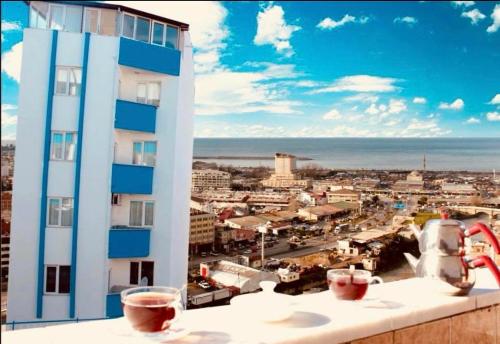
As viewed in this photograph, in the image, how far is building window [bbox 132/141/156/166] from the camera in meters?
5.30

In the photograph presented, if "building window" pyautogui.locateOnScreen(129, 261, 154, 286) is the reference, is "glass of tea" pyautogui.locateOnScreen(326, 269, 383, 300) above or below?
above

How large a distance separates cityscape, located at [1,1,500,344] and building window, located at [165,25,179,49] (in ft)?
0.07

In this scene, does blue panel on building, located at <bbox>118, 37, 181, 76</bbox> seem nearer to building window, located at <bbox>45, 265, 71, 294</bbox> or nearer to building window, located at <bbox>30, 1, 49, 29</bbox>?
building window, located at <bbox>30, 1, 49, 29</bbox>

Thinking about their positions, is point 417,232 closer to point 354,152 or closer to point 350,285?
point 350,285

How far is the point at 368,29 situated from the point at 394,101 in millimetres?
731

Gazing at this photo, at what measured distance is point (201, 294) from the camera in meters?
3.28

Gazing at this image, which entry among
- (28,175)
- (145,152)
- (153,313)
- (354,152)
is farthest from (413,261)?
(28,175)

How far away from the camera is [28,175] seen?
5.92 meters

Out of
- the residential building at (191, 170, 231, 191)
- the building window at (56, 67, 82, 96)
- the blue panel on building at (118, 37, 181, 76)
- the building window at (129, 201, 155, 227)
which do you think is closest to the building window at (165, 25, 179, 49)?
the blue panel on building at (118, 37, 181, 76)

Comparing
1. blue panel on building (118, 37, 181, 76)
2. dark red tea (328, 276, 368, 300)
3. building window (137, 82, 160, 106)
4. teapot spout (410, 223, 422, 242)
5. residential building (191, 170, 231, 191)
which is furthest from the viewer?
building window (137, 82, 160, 106)

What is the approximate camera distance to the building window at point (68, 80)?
5.61m

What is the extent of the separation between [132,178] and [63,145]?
3.51ft

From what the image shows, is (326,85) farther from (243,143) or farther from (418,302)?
(418,302)

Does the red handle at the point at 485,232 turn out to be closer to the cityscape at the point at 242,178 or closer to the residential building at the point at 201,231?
the cityscape at the point at 242,178
